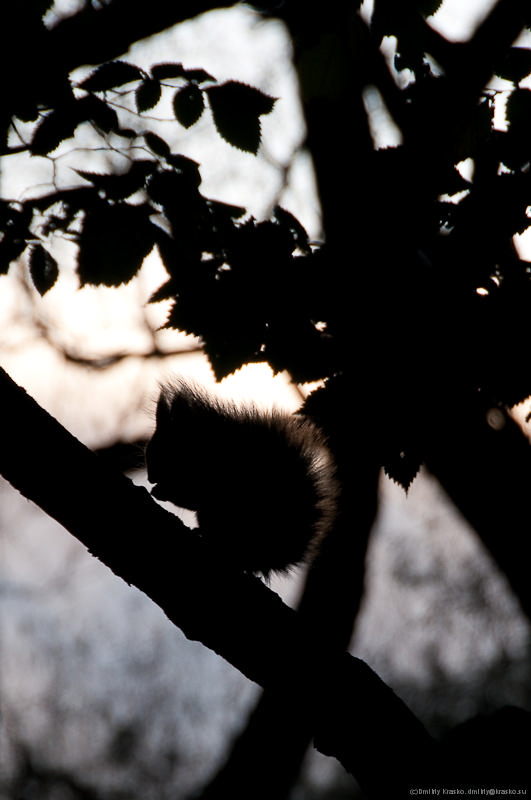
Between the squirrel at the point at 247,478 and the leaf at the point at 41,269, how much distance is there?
0.80m

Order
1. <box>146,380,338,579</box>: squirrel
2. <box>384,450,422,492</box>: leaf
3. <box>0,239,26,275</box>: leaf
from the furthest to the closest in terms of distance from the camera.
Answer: <box>146,380,338,579</box>: squirrel
<box>0,239,26,275</box>: leaf
<box>384,450,422,492</box>: leaf

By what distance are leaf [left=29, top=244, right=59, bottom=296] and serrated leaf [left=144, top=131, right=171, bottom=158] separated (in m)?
0.43

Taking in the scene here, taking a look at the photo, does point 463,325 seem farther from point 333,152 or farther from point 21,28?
point 333,152

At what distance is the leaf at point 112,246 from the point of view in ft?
4.61

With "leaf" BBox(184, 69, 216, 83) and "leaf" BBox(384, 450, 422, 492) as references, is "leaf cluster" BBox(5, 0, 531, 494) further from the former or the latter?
"leaf" BBox(184, 69, 216, 83)

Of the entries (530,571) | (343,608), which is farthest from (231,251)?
(343,608)

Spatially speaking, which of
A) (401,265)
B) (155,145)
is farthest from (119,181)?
(401,265)

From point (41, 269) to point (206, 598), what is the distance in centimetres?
107

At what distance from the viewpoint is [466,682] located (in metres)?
4.64

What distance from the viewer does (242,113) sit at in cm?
139

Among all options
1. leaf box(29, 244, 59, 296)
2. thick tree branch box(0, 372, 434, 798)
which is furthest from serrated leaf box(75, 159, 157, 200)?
thick tree branch box(0, 372, 434, 798)

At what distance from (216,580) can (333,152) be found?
8.74 feet

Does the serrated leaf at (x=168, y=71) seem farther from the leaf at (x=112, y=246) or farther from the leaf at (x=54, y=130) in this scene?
the leaf at (x=112, y=246)

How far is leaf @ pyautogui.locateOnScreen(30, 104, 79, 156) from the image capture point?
136 centimetres
